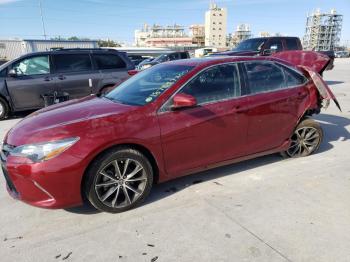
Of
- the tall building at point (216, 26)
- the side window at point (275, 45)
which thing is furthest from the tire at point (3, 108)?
the tall building at point (216, 26)

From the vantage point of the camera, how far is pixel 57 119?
3340 mm

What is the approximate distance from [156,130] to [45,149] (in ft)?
3.72

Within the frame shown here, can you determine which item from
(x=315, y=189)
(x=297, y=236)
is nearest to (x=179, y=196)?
(x=297, y=236)

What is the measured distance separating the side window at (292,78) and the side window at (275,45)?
819cm

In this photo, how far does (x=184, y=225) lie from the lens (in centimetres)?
309

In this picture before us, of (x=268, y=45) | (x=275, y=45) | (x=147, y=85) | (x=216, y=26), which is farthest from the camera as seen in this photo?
(x=216, y=26)

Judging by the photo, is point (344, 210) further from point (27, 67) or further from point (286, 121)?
point (27, 67)

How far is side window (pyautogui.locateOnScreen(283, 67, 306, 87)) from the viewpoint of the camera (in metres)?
4.56

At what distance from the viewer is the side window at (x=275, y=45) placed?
12406 millimetres

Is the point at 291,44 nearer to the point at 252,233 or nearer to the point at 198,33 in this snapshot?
the point at 252,233

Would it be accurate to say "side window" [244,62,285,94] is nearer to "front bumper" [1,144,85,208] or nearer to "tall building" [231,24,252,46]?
"front bumper" [1,144,85,208]

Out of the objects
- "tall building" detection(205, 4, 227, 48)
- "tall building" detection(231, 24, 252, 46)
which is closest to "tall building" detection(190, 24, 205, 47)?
"tall building" detection(205, 4, 227, 48)

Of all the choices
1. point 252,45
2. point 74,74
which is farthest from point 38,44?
point 74,74

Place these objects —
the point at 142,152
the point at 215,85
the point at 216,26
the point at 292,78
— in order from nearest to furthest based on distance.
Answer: the point at 142,152
the point at 215,85
the point at 292,78
the point at 216,26
